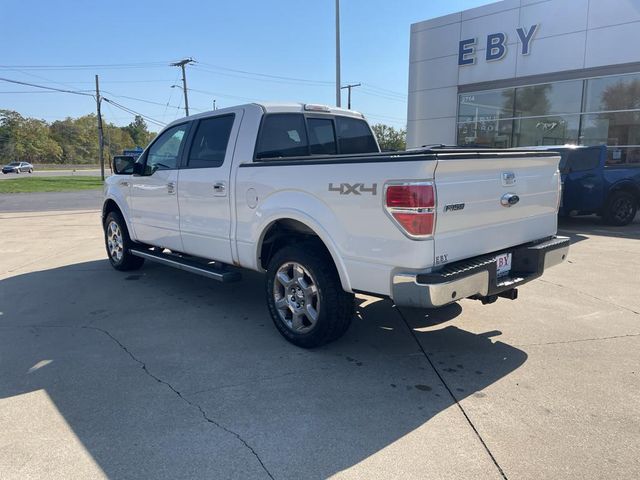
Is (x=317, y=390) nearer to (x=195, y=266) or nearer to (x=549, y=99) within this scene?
(x=195, y=266)

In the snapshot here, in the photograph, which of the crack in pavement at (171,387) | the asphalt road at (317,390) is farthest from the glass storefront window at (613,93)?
the crack in pavement at (171,387)

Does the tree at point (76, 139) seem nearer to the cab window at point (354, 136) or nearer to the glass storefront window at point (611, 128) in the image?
the glass storefront window at point (611, 128)

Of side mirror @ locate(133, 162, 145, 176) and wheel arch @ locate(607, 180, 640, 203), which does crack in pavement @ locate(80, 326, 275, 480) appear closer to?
side mirror @ locate(133, 162, 145, 176)

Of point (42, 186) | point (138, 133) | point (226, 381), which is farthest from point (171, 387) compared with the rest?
point (138, 133)

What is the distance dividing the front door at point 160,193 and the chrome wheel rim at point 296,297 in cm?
188

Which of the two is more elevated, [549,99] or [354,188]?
[549,99]

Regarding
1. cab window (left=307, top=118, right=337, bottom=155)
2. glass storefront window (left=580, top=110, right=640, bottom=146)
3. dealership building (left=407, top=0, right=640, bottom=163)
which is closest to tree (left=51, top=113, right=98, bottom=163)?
dealership building (left=407, top=0, right=640, bottom=163)

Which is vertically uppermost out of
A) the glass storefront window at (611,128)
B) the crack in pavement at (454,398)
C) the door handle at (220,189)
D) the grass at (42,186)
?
the glass storefront window at (611,128)

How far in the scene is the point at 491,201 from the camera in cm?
368

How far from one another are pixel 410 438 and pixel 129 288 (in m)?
4.51

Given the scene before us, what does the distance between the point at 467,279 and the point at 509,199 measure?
909 mm

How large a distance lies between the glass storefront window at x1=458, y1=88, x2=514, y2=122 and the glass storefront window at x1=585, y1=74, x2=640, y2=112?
2856 mm

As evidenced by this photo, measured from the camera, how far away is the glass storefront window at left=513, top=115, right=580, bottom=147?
17.5m

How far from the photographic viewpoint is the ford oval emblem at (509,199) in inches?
149
